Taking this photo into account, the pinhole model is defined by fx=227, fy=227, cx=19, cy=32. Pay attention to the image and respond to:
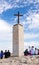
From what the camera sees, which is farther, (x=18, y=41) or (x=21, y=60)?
(x=18, y=41)

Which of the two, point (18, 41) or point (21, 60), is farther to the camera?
point (18, 41)

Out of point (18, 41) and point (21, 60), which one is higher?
point (18, 41)

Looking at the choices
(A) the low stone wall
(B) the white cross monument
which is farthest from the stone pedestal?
(A) the low stone wall

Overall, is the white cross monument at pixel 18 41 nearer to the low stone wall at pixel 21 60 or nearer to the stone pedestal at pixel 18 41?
the stone pedestal at pixel 18 41

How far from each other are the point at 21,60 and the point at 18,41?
245 centimetres

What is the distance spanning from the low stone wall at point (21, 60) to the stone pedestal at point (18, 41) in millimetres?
1170

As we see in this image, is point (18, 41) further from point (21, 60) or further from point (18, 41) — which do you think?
point (21, 60)

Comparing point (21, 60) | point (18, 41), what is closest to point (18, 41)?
point (18, 41)

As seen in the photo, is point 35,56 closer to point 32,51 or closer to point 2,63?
point 32,51

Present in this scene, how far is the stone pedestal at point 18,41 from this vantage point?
70.6 ft

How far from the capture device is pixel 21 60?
64.6 ft

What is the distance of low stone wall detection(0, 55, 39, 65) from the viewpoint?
19175 millimetres

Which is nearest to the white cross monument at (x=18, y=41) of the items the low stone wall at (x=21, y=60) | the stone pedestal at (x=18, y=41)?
the stone pedestal at (x=18, y=41)

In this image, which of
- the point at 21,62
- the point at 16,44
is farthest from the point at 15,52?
the point at 21,62
